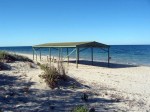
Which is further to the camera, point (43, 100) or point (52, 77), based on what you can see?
point (52, 77)

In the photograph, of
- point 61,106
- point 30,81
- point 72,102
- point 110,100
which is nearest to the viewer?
point 61,106

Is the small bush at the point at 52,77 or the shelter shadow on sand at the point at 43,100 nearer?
the shelter shadow on sand at the point at 43,100

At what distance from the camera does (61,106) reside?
7.48m

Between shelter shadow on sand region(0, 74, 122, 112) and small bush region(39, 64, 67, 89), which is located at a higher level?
small bush region(39, 64, 67, 89)

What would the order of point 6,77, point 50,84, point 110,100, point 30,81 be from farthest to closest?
1. point 6,77
2. point 30,81
3. point 50,84
4. point 110,100

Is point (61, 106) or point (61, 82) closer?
point (61, 106)

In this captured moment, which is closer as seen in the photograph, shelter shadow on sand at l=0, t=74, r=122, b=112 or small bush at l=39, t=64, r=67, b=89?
shelter shadow on sand at l=0, t=74, r=122, b=112

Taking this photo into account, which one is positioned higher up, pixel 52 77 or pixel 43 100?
pixel 52 77

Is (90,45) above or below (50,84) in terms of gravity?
above

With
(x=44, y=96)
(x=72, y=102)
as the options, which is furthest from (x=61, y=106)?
(x=44, y=96)

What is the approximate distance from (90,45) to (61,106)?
16.1 m

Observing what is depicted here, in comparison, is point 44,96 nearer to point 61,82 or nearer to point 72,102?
point 72,102

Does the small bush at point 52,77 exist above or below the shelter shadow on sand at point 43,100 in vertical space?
above

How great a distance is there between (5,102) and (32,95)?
3.68ft
